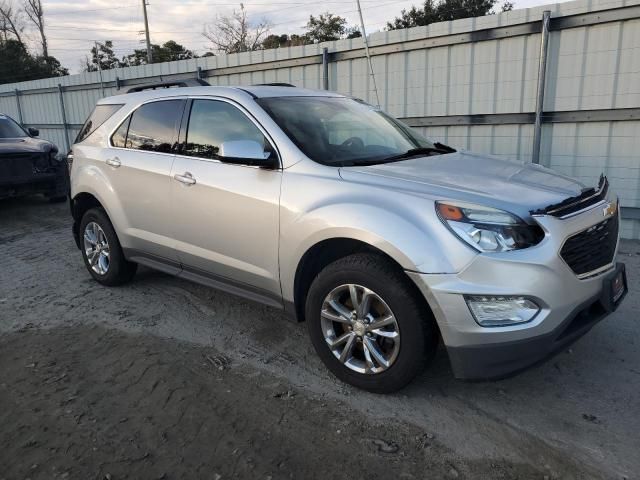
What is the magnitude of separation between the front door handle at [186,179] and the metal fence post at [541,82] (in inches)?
187

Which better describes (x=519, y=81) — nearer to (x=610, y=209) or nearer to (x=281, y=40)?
(x=610, y=209)

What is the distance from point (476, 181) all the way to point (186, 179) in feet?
6.89

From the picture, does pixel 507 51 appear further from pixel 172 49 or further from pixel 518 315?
pixel 172 49

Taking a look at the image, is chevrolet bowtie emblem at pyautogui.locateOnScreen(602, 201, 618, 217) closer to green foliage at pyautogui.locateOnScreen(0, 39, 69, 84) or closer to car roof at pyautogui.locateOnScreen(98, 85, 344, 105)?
car roof at pyautogui.locateOnScreen(98, 85, 344, 105)

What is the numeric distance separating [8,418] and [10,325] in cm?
158

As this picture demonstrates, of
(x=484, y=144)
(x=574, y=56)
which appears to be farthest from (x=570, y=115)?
(x=484, y=144)

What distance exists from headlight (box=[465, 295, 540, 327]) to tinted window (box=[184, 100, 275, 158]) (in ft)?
5.82

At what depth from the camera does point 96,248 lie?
5.18 meters

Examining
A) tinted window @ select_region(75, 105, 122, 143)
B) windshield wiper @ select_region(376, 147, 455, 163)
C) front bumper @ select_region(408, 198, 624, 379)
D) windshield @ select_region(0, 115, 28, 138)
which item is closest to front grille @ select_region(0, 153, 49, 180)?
windshield @ select_region(0, 115, 28, 138)

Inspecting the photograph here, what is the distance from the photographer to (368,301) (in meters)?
3.01

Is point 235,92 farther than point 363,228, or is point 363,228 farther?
point 235,92

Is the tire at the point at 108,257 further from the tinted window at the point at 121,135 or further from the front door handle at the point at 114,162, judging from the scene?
the tinted window at the point at 121,135

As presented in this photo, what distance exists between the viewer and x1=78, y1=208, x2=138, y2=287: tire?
4.87 meters

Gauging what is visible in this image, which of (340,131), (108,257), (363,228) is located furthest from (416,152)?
(108,257)
